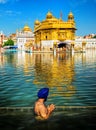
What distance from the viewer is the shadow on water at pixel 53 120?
7987mm

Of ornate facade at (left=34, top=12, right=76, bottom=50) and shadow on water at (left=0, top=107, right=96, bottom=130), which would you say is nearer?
shadow on water at (left=0, top=107, right=96, bottom=130)

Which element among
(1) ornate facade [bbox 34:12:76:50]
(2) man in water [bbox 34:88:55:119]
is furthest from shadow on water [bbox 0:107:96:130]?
(1) ornate facade [bbox 34:12:76:50]

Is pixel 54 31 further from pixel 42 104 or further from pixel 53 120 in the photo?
pixel 42 104

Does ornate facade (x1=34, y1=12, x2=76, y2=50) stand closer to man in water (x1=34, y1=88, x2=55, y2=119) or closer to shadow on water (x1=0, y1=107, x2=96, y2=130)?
shadow on water (x1=0, y1=107, x2=96, y2=130)

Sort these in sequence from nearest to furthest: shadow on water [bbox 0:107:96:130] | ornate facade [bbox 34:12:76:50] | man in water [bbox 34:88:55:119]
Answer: man in water [bbox 34:88:55:119] → shadow on water [bbox 0:107:96:130] → ornate facade [bbox 34:12:76:50]

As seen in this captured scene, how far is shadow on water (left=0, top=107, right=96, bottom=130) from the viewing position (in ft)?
26.2

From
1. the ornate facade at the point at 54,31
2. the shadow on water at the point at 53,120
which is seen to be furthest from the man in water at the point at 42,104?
the ornate facade at the point at 54,31

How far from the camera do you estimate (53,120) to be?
849cm

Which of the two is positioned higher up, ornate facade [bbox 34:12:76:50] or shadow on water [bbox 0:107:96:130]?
ornate facade [bbox 34:12:76:50]

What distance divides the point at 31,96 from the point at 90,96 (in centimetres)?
245

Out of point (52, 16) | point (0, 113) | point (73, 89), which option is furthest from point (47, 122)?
point (52, 16)

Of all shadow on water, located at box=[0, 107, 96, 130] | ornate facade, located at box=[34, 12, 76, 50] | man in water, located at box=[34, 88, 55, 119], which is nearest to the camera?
man in water, located at box=[34, 88, 55, 119]

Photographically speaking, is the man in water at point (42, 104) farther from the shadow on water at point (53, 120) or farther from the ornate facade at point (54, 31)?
the ornate facade at point (54, 31)

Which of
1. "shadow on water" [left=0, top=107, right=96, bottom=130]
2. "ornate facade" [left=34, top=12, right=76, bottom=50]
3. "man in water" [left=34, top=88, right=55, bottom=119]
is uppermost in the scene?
"ornate facade" [left=34, top=12, right=76, bottom=50]
